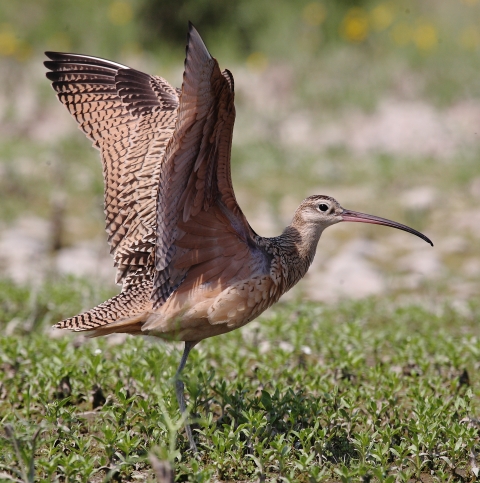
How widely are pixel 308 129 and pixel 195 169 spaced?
28.2ft

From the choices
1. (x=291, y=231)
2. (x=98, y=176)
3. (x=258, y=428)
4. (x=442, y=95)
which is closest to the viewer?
(x=258, y=428)

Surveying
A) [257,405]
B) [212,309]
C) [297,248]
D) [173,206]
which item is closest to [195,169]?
[173,206]

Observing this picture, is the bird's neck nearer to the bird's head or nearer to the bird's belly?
the bird's head

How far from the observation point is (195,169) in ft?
12.9

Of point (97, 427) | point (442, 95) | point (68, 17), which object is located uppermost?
point (68, 17)

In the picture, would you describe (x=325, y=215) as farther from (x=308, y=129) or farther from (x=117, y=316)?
(x=308, y=129)

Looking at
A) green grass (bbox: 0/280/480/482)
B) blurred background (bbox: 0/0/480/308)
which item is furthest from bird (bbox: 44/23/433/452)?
blurred background (bbox: 0/0/480/308)

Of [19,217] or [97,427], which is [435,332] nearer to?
[97,427]

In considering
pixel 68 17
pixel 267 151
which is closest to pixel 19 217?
pixel 267 151

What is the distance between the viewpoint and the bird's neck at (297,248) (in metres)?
4.66

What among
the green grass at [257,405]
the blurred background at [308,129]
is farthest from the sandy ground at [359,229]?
the green grass at [257,405]

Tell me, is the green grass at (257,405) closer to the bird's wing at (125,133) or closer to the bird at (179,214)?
the bird at (179,214)

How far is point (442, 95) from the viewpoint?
12234mm

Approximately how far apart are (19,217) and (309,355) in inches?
191
